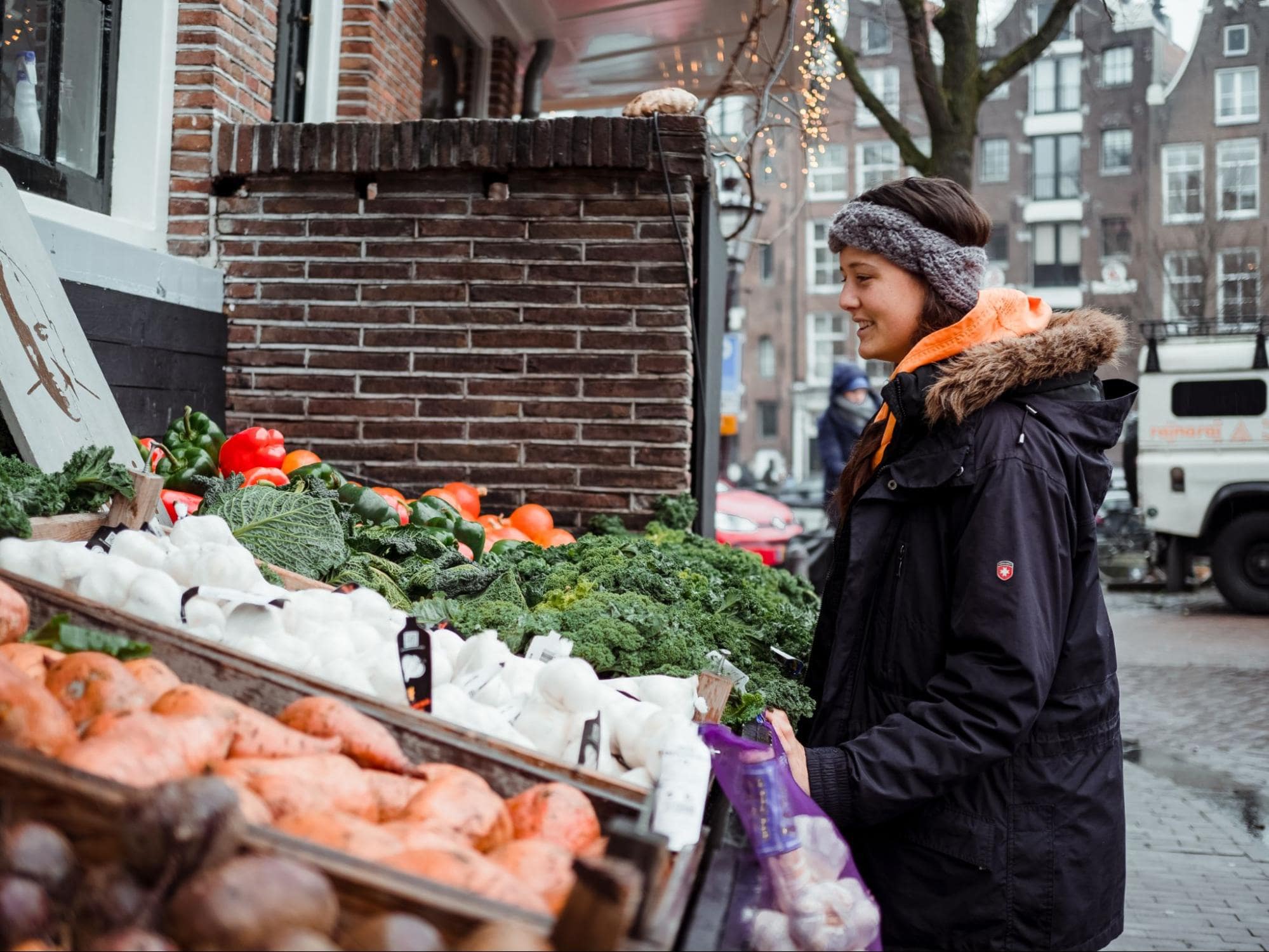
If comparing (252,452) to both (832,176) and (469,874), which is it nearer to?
(469,874)

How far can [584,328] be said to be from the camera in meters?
5.23

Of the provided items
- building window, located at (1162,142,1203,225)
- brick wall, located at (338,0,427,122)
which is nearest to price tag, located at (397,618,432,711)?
brick wall, located at (338,0,427,122)

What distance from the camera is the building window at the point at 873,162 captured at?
39562mm

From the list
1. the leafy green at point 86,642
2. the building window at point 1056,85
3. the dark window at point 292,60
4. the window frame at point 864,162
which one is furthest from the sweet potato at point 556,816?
the building window at point 1056,85

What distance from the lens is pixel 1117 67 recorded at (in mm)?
38312

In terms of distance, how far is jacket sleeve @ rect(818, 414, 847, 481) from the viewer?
34.2 ft

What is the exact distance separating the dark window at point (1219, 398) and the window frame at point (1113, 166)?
2802cm

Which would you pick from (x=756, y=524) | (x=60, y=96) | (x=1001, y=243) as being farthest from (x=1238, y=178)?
(x=60, y=96)

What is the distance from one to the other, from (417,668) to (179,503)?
78.5 inches

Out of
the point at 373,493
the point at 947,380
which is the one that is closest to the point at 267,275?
the point at 373,493

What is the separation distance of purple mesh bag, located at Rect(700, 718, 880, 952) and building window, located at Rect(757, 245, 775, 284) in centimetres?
4534

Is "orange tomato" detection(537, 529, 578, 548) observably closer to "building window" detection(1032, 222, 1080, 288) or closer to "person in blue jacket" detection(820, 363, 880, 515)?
"person in blue jacket" detection(820, 363, 880, 515)

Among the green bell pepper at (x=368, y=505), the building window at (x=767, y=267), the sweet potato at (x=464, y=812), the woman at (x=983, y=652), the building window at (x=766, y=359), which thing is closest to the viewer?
the sweet potato at (x=464, y=812)

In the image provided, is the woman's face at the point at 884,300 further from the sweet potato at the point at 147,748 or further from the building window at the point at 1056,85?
the building window at the point at 1056,85
